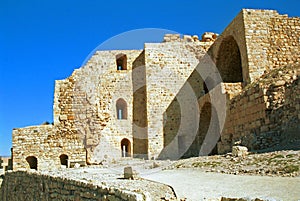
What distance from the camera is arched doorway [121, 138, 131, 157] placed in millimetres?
18375

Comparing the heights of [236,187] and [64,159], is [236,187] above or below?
below

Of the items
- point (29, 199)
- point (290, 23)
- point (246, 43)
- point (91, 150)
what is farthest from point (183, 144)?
point (29, 199)

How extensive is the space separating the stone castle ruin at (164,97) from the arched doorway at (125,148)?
53mm

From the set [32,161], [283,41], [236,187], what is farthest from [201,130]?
[236,187]

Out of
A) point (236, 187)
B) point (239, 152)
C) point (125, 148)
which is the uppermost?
point (125, 148)

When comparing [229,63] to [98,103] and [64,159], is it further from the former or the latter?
[64,159]

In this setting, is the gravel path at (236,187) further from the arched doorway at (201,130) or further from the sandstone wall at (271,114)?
the arched doorway at (201,130)

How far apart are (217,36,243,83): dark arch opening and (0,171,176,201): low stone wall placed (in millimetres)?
10892

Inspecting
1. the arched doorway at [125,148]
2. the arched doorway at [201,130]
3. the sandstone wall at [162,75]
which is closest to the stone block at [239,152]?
the arched doorway at [201,130]

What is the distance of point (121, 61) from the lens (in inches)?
787

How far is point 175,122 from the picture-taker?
A: 1833cm

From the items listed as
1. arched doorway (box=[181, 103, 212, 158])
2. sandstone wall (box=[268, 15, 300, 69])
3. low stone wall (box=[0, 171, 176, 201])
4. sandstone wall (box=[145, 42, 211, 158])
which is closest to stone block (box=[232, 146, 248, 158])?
low stone wall (box=[0, 171, 176, 201])

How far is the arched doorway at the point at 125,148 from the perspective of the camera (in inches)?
723

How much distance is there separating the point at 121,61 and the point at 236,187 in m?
15.1
